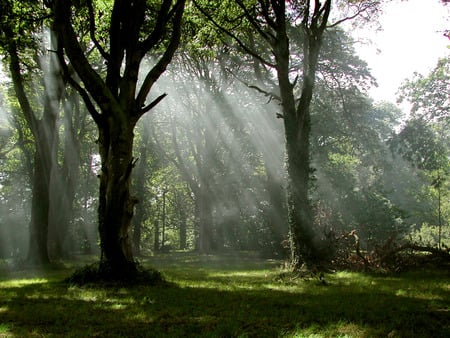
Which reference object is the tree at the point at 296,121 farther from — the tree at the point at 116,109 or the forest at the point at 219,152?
the tree at the point at 116,109

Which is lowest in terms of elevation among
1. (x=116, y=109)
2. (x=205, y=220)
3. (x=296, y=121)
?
(x=205, y=220)

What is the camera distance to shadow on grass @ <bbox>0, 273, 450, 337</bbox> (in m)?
4.07

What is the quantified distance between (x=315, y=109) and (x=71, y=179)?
18.2 m

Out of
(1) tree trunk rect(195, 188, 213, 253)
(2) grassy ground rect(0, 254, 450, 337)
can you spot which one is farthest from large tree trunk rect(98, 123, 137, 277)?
(1) tree trunk rect(195, 188, 213, 253)

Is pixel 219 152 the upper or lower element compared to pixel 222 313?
upper

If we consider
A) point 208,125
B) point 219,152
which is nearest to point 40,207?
point 208,125

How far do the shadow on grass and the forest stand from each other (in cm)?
7

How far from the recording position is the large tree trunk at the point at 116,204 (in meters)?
8.43

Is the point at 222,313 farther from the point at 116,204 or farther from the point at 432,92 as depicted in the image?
the point at 432,92

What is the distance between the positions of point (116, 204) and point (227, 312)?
424 cm

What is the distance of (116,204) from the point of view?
27.7ft

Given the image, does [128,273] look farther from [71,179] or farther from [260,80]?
[71,179]

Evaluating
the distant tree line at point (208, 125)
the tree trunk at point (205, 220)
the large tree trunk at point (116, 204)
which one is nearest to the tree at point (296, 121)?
the distant tree line at point (208, 125)

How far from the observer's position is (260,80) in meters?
22.0
